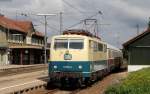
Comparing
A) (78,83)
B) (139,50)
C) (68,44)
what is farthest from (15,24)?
(68,44)

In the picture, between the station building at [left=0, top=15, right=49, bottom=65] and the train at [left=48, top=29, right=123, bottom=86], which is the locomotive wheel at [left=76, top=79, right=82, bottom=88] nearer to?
the train at [left=48, top=29, right=123, bottom=86]

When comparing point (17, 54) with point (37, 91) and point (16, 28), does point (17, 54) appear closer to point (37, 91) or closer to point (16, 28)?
point (16, 28)

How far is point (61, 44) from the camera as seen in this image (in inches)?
1211

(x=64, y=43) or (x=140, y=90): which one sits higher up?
(x=64, y=43)

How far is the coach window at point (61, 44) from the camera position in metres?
30.7

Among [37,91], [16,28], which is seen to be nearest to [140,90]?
[37,91]

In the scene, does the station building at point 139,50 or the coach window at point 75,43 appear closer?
the coach window at point 75,43

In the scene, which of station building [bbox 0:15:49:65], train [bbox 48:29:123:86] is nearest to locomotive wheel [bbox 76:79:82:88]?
train [bbox 48:29:123:86]

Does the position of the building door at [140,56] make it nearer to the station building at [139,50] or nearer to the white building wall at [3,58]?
the station building at [139,50]

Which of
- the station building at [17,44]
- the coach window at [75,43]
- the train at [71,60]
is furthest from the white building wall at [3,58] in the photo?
the coach window at [75,43]

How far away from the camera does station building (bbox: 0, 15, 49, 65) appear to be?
284 feet

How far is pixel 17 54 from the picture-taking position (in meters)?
89.9

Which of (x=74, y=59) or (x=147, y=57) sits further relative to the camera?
(x=147, y=57)

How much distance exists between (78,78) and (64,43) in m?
2.21
